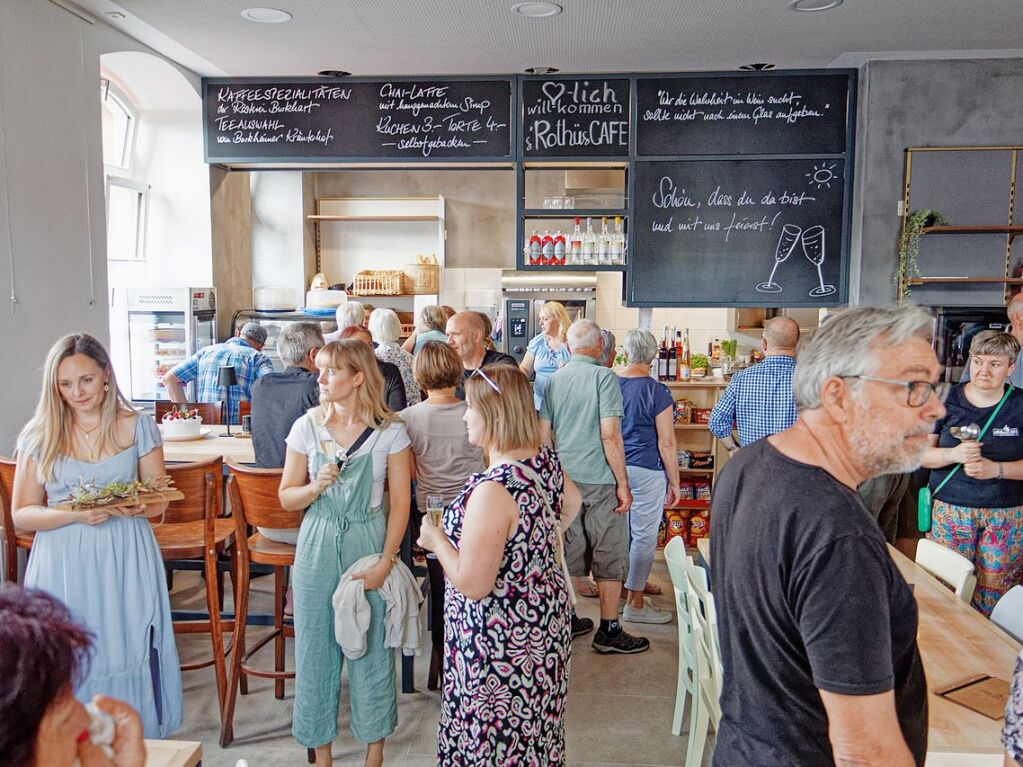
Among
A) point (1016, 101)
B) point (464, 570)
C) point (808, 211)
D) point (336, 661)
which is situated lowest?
point (336, 661)

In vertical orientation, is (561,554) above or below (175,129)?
below

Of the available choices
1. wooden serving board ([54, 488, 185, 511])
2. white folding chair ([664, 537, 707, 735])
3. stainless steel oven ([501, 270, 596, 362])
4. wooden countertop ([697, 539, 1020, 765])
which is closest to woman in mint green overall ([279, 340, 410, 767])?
wooden serving board ([54, 488, 185, 511])

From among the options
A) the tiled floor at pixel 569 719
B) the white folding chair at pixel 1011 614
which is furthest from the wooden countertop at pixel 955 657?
the tiled floor at pixel 569 719

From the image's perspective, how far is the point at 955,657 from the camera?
2.35 metres

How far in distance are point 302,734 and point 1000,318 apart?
468cm

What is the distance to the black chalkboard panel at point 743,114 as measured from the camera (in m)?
4.78

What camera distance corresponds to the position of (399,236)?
381 inches

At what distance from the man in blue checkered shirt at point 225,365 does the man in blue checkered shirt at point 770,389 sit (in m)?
2.96

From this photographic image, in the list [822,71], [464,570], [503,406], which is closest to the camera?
[464,570]

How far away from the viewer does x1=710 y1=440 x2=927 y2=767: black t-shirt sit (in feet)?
4.30

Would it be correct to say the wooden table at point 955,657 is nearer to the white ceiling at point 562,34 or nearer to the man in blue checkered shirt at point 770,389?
the man in blue checkered shirt at point 770,389

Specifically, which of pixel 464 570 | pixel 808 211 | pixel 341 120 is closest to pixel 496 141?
pixel 341 120

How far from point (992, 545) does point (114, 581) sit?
3.54 meters

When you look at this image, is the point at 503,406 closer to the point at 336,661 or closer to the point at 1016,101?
the point at 336,661
